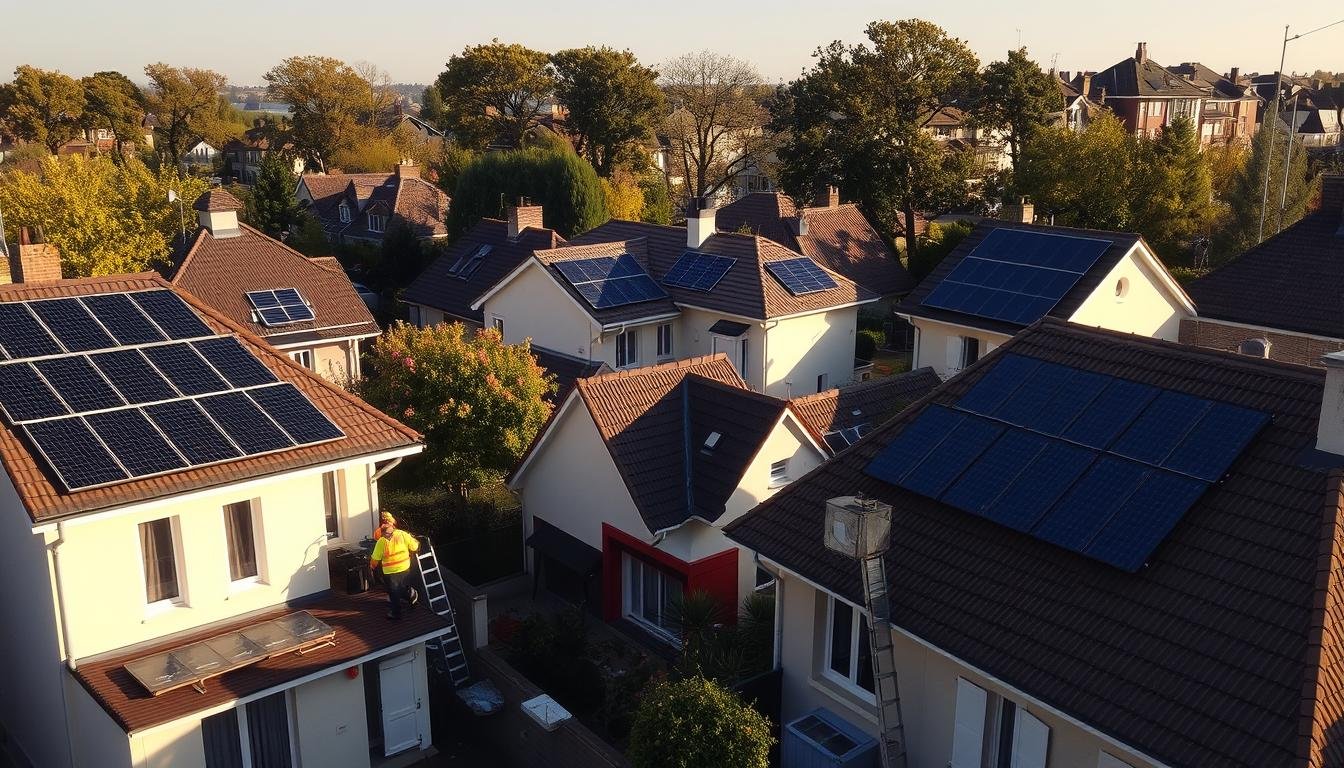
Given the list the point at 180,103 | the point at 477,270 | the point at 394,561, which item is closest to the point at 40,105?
the point at 180,103

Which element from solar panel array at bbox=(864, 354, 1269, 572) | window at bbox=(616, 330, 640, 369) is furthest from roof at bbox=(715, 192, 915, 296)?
solar panel array at bbox=(864, 354, 1269, 572)

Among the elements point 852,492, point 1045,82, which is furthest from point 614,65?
point 852,492

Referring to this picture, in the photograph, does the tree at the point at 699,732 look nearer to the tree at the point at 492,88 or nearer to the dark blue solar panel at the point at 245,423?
the dark blue solar panel at the point at 245,423

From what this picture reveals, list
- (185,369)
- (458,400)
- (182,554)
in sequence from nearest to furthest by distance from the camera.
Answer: (182,554), (185,369), (458,400)

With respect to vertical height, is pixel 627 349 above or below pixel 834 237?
below

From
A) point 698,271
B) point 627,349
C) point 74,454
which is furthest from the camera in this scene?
point 698,271

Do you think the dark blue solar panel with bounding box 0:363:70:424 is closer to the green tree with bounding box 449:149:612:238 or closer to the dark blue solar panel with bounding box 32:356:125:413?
the dark blue solar panel with bounding box 32:356:125:413

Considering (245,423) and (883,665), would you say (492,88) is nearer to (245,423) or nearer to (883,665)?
(245,423)
